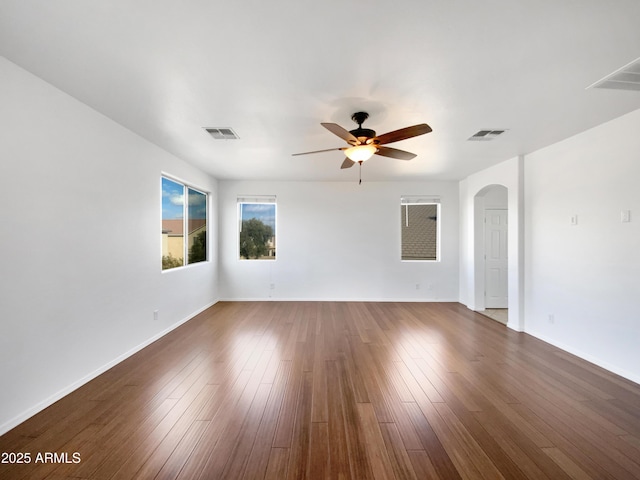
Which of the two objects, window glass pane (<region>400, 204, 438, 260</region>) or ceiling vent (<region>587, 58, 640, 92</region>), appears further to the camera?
window glass pane (<region>400, 204, 438, 260</region>)

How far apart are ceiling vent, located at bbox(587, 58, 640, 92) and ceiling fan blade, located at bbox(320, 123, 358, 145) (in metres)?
1.89

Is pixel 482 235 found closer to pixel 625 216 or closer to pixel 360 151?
pixel 625 216

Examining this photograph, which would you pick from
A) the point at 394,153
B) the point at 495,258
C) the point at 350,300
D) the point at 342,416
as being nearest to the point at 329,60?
the point at 394,153

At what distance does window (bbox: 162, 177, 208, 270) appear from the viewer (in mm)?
4051

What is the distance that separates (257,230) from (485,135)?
4.41 m

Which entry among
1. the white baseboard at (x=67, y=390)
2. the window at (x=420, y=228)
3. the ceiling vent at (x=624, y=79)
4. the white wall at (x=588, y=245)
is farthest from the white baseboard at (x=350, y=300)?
the ceiling vent at (x=624, y=79)

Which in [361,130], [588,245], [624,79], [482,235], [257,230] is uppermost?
[624,79]

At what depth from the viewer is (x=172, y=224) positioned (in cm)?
423

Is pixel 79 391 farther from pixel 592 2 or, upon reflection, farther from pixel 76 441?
pixel 592 2

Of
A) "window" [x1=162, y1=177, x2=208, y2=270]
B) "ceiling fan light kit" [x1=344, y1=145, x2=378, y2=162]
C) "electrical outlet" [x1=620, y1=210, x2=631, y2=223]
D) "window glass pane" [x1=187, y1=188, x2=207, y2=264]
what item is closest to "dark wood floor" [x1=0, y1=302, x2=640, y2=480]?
"window" [x1=162, y1=177, x2=208, y2=270]

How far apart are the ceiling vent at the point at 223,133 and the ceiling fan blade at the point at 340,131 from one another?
4.55ft

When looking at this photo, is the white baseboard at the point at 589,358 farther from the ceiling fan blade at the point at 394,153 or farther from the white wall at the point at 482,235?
the ceiling fan blade at the point at 394,153

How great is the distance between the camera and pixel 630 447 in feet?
5.80

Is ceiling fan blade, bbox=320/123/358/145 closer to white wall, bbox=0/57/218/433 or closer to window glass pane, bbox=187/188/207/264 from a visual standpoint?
white wall, bbox=0/57/218/433
